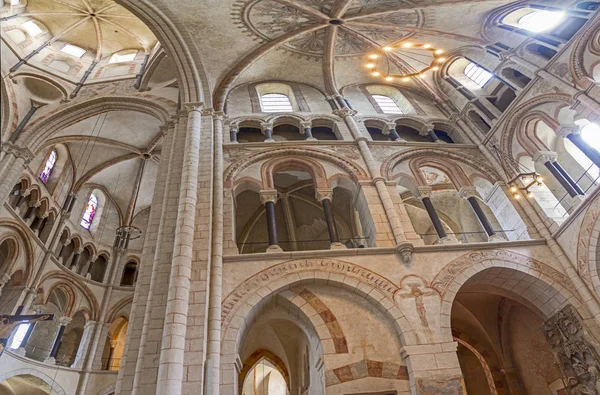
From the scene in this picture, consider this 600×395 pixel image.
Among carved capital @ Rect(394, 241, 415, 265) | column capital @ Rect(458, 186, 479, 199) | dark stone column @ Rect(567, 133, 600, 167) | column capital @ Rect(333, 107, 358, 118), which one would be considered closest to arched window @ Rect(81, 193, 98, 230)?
column capital @ Rect(333, 107, 358, 118)

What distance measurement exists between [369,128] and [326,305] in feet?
26.6

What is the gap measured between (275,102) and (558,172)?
1007 cm

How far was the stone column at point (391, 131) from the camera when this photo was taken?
1336cm

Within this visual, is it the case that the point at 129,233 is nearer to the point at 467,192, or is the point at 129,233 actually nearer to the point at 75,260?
the point at 75,260

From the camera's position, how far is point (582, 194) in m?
10.2

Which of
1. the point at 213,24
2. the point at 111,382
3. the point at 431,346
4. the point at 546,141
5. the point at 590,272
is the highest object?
the point at 213,24

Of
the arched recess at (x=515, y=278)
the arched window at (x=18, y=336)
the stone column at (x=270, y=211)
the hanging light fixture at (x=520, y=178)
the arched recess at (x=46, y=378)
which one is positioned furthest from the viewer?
the arched window at (x=18, y=336)

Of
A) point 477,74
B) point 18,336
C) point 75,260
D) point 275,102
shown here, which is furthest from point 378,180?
point 18,336

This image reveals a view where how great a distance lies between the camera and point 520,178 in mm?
10641

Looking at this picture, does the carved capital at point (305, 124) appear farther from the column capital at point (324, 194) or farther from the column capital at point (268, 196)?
the column capital at point (268, 196)

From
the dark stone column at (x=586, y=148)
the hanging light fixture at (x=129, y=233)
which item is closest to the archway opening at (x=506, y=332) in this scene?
the dark stone column at (x=586, y=148)

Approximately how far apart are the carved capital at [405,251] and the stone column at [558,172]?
482 cm

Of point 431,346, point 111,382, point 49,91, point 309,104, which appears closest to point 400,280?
point 431,346

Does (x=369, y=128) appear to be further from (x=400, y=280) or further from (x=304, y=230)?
(x=400, y=280)
